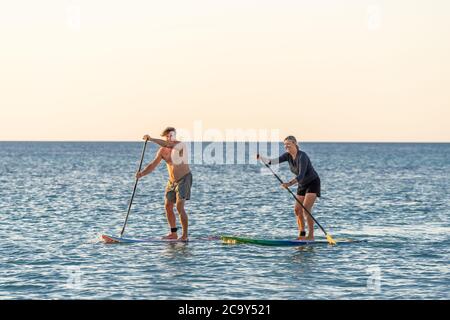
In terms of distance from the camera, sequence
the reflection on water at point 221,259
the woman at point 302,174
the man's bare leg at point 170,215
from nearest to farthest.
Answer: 1. the reflection on water at point 221,259
2. the woman at point 302,174
3. the man's bare leg at point 170,215

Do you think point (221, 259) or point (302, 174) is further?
point (302, 174)

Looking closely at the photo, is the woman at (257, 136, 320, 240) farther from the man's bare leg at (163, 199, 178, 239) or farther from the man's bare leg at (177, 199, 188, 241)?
the man's bare leg at (163, 199, 178, 239)

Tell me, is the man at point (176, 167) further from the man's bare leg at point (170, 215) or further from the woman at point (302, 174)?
the woman at point (302, 174)

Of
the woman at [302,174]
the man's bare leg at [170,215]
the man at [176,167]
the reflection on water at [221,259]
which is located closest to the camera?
the reflection on water at [221,259]

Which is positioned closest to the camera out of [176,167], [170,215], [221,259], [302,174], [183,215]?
[221,259]

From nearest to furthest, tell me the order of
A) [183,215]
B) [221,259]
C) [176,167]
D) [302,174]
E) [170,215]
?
[221,259] < [302,174] < [176,167] < [183,215] < [170,215]

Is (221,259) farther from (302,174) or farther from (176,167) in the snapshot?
(302,174)

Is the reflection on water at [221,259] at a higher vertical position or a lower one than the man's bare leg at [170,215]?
lower

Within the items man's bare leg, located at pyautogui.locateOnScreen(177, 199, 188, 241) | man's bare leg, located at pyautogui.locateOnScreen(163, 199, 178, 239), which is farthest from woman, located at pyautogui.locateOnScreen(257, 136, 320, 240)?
man's bare leg, located at pyautogui.locateOnScreen(163, 199, 178, 239)

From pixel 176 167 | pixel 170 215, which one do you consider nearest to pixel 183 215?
pixel 170 215

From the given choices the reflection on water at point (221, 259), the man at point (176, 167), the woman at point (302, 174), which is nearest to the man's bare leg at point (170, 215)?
the man at point (176, 167)

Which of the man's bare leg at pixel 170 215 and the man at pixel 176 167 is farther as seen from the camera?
the man's bare leg at pixel 170 215

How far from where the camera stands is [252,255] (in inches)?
687
